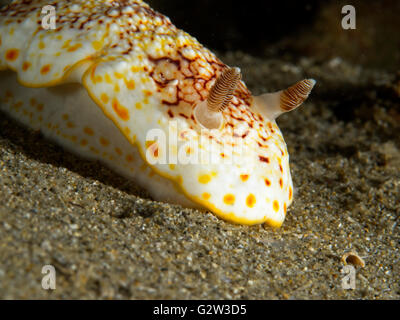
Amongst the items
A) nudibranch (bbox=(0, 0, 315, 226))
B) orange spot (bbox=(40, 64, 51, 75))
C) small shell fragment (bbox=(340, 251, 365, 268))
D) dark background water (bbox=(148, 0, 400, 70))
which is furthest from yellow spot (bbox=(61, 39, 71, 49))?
dark background water (bbox=(148, 0, 400, 70))

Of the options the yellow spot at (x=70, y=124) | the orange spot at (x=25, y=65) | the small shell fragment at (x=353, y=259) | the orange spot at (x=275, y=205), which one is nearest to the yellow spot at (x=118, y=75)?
the yellow spot at (x=70, y=124)

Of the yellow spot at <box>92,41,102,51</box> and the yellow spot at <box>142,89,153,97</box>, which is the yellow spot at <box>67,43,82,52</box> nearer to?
the yellow spot at <box>92,41,102,51</box>

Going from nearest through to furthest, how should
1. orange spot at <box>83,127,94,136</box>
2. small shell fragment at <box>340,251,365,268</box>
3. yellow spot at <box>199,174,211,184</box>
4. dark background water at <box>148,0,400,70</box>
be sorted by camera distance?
yellow spot at <box>199,174,211,184</box>
small shell fragment at <box>340,251,365,268</box>
orange spot at <box>83,127,94,136</box>
dark background water at <box>148,0,400,70</box>

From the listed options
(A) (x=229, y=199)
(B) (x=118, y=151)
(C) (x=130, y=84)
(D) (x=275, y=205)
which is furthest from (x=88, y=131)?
(D) (x=275, y=205)

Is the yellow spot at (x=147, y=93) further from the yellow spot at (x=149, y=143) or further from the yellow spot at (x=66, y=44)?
the yellow spot at (x=66, y=44)

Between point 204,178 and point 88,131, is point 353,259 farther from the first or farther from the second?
point 88,131
